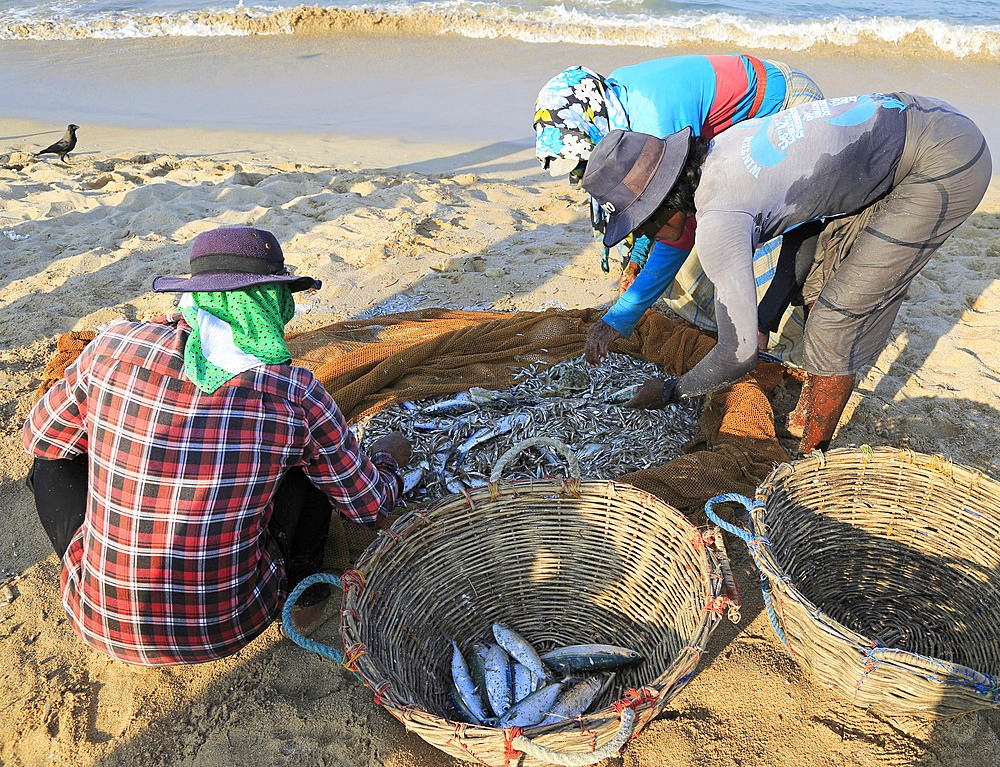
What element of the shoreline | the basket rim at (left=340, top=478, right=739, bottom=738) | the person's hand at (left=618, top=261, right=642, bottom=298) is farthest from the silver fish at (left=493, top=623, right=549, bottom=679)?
the shoreline

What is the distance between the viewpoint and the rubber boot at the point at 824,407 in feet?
9.34

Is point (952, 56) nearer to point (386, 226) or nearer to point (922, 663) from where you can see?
point (386, 226)

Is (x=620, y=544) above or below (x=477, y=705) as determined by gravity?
above

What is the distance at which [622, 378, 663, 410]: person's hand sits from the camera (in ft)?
10.7

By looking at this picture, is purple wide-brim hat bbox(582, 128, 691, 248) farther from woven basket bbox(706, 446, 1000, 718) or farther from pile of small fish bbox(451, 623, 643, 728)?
pile of small fish bbox(451, 623, 643, 728)

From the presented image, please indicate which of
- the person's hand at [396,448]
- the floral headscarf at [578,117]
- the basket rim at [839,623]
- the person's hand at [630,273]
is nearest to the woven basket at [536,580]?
the basket rim at [839,623]

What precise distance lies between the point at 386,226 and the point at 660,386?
3.27 m

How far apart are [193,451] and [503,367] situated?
2.10 metres

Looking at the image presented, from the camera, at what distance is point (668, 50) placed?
11.8 m

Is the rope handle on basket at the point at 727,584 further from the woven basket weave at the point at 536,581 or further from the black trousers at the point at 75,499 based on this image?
the black trousers at the point at 75,499

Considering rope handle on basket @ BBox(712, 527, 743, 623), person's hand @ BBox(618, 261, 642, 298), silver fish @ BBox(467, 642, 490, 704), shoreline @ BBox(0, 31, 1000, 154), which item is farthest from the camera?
shoreline @ BBox(0, 31, 1000, 154)

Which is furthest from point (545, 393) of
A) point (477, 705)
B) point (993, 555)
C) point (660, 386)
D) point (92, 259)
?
point (92, 259)

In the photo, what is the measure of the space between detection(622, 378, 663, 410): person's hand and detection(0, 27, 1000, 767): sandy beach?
0.89 meters

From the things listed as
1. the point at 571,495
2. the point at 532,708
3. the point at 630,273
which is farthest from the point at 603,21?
the point at 532,708
